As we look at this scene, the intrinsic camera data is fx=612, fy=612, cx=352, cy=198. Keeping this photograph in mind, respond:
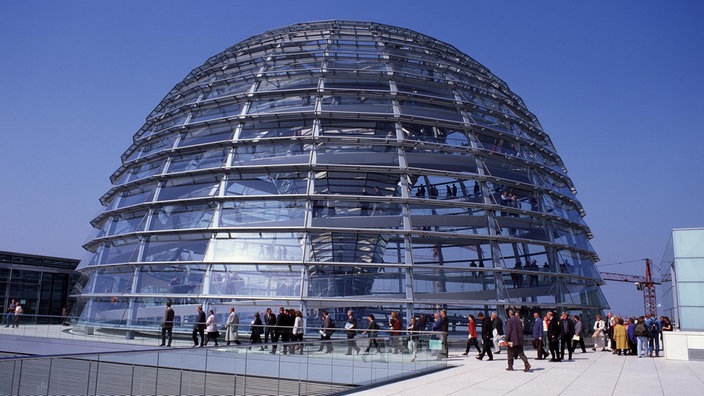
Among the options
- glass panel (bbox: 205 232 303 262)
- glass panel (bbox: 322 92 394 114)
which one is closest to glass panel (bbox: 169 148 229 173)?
glass panel (bbox: 205 232 303 262)

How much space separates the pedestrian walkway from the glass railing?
639mm

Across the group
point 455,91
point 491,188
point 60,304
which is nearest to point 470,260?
point 491,188

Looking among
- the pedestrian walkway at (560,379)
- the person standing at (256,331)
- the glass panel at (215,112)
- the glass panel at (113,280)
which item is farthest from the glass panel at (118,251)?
the pedestrian walkway at (560,379)

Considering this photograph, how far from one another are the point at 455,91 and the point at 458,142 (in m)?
3.09

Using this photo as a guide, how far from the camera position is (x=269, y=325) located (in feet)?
58.8

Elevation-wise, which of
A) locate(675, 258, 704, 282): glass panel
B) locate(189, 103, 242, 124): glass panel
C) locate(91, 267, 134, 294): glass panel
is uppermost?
locate(189, 103, 242, 124): glass panel

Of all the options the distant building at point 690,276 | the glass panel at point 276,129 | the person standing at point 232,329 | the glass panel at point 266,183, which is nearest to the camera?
the person standing at point 232,329

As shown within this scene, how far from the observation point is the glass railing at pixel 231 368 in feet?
23.2

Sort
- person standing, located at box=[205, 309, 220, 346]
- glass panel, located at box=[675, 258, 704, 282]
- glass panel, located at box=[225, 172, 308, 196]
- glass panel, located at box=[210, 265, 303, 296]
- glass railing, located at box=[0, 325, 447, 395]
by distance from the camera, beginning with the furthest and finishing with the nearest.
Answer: glass panel, located at box=[675, 258, 704, 282], glass panel, located at box=[225, 172, 308, 196], glass panel, located at box=[210, 265, 303, 296], person standing, located at box=[205, 309, 220, 346], glass railing, located at box=[0, 325, 447, 395]

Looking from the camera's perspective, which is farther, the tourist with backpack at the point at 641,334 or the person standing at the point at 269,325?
the tourist with backpack at the point at 641,334

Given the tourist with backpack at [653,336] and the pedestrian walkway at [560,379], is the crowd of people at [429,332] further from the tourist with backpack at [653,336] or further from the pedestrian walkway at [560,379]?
the pedestrian walkway at [560,379]

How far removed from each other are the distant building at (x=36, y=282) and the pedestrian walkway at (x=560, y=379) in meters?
31.6

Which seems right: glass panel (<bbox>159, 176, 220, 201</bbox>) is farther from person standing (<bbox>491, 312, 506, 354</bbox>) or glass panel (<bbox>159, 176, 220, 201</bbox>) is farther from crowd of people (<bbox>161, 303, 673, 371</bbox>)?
person standing (<bbox>491, 312, 506, 354</bbox>)

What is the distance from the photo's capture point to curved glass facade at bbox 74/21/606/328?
65.9 ft
